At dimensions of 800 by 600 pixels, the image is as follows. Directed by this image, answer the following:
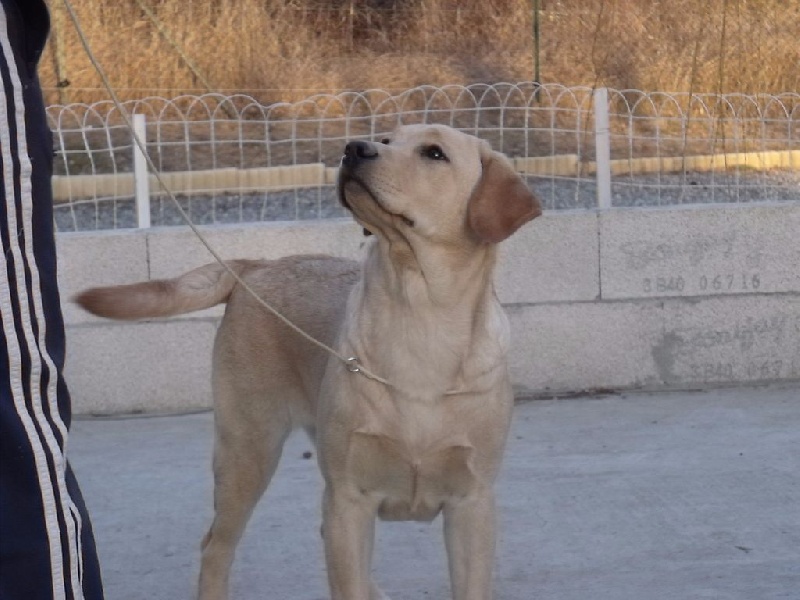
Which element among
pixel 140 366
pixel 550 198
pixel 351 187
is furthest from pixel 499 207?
pixel 550 198

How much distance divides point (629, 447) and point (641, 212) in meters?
1.47

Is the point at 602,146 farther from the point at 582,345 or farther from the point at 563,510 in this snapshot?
the point at 563,510

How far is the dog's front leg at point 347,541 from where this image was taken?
351cm

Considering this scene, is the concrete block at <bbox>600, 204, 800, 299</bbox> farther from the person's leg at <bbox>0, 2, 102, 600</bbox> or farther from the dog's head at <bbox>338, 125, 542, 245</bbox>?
the person's leg at <bbox>0, 2, 102, 600</bbox>

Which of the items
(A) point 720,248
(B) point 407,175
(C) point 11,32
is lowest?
(A) point 720,248

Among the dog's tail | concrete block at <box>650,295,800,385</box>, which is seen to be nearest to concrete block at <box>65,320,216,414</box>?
the dog's tail

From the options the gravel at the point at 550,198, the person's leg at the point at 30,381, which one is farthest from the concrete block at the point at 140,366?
the person's leg at the point at 30,381

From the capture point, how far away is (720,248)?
22.1 ft

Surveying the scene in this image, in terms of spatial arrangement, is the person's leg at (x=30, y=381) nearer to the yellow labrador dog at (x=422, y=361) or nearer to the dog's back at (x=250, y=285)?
the yellow labrador dog at (x=422, y=361)

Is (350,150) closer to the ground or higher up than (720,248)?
higher up

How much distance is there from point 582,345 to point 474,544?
324 cm

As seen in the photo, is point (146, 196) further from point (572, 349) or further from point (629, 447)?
point (629, 447)

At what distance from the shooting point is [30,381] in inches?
85.4

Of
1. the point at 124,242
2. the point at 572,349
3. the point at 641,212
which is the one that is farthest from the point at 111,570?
the point at 641,212
